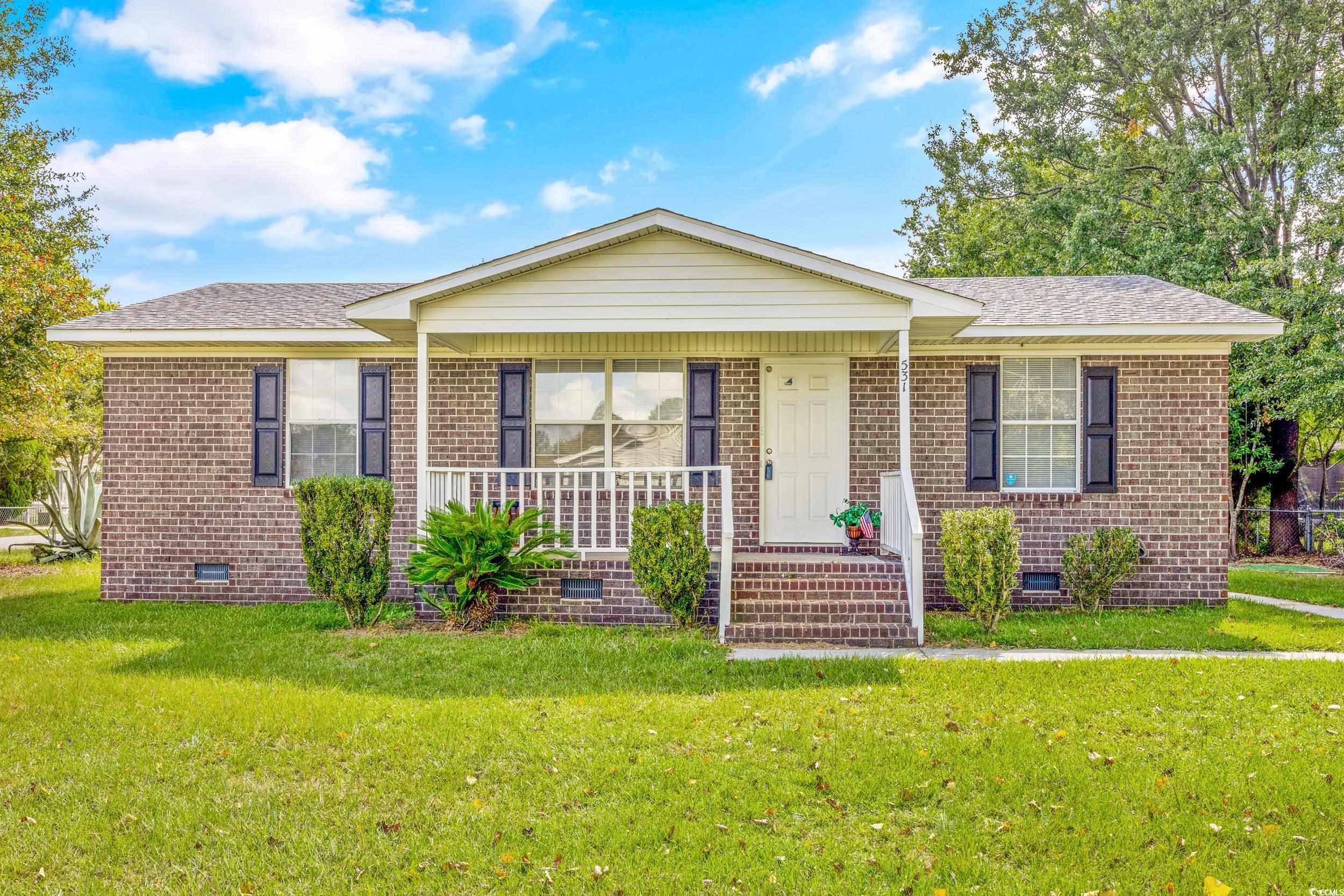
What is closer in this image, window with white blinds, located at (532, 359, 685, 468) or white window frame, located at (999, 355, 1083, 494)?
white window frame, located at (999, 355, 1083, 494)

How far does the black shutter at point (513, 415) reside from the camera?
9.30m

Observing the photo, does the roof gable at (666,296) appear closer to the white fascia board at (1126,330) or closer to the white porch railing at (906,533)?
the white fascia board at (1126,330)

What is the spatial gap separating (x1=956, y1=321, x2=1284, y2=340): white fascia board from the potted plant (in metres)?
2.15

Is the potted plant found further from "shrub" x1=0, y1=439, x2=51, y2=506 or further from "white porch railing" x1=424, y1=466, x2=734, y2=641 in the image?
"shrub" x1=0, y1=439, x2=51, y2=506

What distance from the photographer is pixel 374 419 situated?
30.6 feet

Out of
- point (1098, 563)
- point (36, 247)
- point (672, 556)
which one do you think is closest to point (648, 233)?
point (672, 556)

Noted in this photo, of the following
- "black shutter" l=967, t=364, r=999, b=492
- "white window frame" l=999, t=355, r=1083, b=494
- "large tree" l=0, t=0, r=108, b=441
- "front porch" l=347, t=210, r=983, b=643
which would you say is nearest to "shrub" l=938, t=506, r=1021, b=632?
"front porch" l=347, t=210, r=983, b=643

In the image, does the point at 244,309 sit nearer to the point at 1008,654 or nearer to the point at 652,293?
the point at 652,293

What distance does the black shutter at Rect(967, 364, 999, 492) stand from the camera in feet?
29.6

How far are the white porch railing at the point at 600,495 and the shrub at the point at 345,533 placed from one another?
50 cm

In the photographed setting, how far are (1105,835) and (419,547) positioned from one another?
7.31m

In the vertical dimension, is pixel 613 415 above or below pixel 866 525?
above

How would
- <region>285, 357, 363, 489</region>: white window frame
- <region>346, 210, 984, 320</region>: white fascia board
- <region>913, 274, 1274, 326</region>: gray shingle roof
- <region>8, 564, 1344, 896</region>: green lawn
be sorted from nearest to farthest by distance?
<region>8, 564, 1344, 896</region>: green lawn → <region>346, 210, 984, 320</region>: white fascia board → <region>913, 274, 1274, 326</region>: gray shingle roof → <region>285, 357, 363, 489</region>: white window frame

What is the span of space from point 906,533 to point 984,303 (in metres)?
3.39
